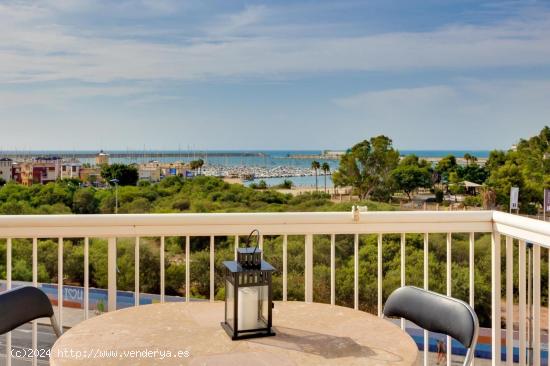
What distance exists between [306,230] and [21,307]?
4.16 feet

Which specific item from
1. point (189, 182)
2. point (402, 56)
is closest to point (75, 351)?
point (189, 182)

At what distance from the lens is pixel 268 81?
14500mm

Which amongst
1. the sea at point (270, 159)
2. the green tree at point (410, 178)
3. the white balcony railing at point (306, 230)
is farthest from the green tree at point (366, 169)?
the white balcony railing at point (306, 230)

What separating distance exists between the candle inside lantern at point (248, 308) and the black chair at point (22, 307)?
2.50ft

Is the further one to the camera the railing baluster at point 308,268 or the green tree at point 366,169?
the green tree at point 366,169

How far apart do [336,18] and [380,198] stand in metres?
5.69

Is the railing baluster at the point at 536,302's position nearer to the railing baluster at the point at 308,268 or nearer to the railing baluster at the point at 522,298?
the railing baluster at the point at 522,298

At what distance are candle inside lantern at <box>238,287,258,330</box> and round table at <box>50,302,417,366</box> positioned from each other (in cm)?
4

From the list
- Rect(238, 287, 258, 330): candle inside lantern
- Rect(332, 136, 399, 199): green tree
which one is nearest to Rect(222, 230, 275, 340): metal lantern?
Rect(238, 287, 258, 330): candle inside lantern

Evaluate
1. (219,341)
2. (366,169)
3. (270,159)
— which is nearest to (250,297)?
(219,341)

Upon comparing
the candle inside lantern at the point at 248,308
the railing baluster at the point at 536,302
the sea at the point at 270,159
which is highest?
the sea at the point at 270,159

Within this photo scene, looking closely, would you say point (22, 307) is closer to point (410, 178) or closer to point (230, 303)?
point (230, 303)

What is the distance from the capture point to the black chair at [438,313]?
1.47 metres

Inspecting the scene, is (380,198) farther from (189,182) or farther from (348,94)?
(348,94)
